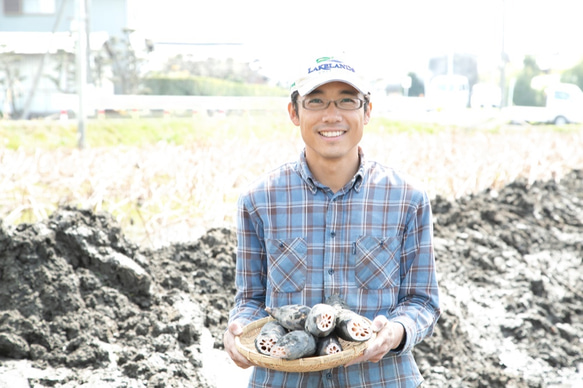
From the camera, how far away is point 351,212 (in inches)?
78.4

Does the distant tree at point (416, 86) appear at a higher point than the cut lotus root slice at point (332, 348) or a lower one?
higher

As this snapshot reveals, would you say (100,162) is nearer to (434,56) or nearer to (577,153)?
(577,153)

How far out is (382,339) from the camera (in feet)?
5.81

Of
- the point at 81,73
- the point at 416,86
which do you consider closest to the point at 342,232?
the point at 81,73

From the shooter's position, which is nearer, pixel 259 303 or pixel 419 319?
pixel 419 319

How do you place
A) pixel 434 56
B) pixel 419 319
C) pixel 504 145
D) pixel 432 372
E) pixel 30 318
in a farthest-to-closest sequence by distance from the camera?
1. pixel 434 56
2. pixel 504 145
3. pixel 432 372
4. pixel 30 318
5. pixel 419 319

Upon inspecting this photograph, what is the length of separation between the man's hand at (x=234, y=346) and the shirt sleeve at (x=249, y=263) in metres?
0.14

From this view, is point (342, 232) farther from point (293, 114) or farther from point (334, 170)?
point (293, 114)

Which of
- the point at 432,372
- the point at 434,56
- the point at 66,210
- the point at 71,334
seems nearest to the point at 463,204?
the point at 432,372

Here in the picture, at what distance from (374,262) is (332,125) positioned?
15.2 inches

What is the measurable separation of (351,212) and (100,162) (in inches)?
193

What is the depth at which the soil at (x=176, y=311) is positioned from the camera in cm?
317

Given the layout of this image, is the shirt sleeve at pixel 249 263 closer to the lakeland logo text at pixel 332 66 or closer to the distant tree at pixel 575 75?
the lakeland logo text at pixel 332 66

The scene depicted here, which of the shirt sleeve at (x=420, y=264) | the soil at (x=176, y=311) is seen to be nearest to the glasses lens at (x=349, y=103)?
the shirt sleeve at (x=420, y=264)
